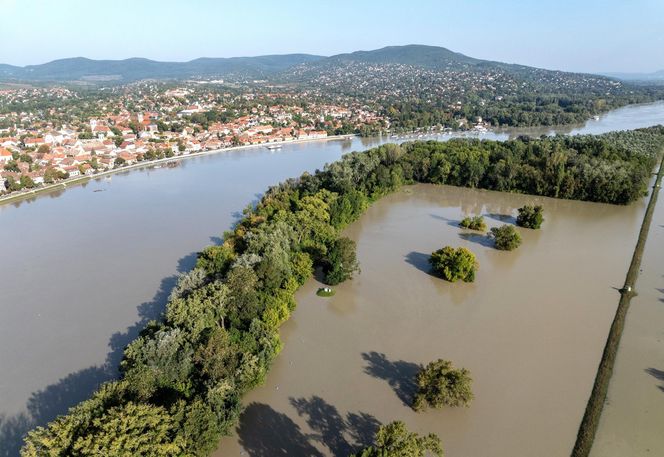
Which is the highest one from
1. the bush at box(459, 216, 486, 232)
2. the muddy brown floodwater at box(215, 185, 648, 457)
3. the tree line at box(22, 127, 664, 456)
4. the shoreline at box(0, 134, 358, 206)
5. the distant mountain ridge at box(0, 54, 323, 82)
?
the distant mountain ridge at box(0, 54, 323, 82)

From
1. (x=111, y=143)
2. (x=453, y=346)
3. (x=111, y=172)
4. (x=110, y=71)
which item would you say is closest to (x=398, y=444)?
(x=453, y=346)

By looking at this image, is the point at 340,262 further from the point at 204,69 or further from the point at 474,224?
the point at 204,69

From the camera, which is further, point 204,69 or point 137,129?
point 204,69

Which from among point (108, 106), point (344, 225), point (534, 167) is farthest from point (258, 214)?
point (108, 106)

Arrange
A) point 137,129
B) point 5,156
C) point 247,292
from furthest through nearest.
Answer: point 137,129 → point 5,156 → point 247,292

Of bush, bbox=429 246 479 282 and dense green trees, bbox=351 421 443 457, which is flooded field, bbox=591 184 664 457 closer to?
dense green trees, bbox=351 421 443 457

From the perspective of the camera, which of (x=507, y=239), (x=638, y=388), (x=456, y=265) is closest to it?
(x=638, y=388)

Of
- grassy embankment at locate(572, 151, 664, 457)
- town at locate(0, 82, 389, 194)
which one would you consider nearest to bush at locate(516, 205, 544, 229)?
grassy embankment at locate(572, 151, 664, 457)
